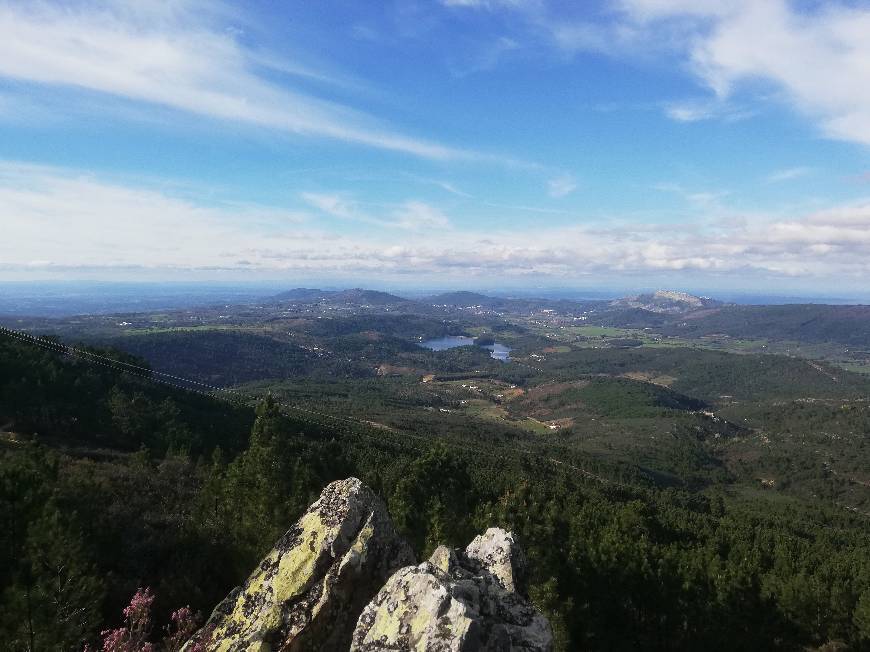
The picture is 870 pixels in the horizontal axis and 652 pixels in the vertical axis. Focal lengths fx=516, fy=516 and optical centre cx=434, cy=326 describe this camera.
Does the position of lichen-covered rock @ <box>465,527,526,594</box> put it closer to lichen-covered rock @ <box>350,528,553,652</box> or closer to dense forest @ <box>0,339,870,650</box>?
lichen-covered rock @ <box>350,528,553,652</box>

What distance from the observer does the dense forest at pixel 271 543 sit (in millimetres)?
13797

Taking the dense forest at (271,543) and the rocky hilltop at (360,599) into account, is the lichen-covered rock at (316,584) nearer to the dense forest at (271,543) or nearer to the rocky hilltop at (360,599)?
the rocky hilltop at (360,599)

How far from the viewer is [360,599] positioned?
37.3 ft

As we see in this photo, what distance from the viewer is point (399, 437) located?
132375 mm

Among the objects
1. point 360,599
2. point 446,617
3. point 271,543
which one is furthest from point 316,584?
point 271,543

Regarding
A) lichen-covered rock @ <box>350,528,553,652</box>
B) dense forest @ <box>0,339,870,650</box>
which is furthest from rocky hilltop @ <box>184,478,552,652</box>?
dense forest @ <box>0,339,870,650</box>

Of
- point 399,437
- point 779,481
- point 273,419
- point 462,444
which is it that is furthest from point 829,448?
point 273,419

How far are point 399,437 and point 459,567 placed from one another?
124 m

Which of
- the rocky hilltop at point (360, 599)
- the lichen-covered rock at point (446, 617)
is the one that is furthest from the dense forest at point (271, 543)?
the lichen-covered rock at point (446, 617)

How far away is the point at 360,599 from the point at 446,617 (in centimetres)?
341

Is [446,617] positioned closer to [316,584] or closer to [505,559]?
[316,584]

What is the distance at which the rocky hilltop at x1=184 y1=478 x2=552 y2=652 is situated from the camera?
8.88 m

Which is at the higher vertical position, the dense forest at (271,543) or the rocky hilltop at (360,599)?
the rocky hilltop at (360,599)

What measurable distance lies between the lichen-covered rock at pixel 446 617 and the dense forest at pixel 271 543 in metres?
5.87
